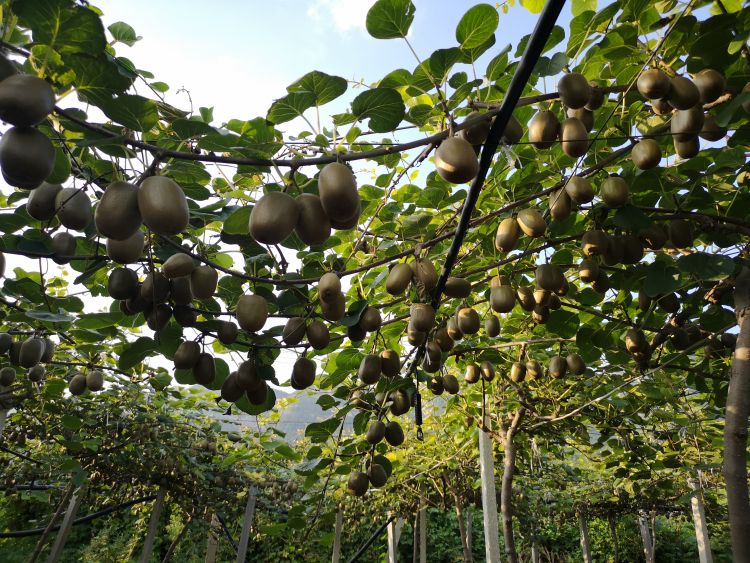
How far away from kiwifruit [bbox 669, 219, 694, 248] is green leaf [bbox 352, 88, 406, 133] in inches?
35.7

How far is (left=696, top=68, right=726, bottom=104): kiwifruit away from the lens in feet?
3.73

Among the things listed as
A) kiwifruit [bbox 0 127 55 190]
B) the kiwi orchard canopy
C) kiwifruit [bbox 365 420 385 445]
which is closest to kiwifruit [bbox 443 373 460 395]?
the kiwi orchard canopy

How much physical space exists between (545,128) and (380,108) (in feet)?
1.29

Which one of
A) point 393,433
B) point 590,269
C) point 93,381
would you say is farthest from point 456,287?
point 93,381

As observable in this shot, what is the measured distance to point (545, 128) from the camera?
1162mm

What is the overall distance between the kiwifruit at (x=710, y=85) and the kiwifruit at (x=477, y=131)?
508 millimetres

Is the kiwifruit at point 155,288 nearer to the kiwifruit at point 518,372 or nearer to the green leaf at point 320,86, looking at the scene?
the green leaf at point 320,86

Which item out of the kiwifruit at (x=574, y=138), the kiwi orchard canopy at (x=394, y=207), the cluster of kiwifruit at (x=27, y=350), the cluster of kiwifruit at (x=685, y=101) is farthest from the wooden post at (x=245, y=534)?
the cluster of kiwifruit at (x=685, y=101)

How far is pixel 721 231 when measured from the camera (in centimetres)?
157

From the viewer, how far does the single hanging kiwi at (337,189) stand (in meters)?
0.98

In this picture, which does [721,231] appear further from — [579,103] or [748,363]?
[579,103]

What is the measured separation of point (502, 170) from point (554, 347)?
1.50 m

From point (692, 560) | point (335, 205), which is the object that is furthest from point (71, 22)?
point (692, 560)

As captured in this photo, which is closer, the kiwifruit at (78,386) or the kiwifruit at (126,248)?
the kiwifruit at (126,248)
